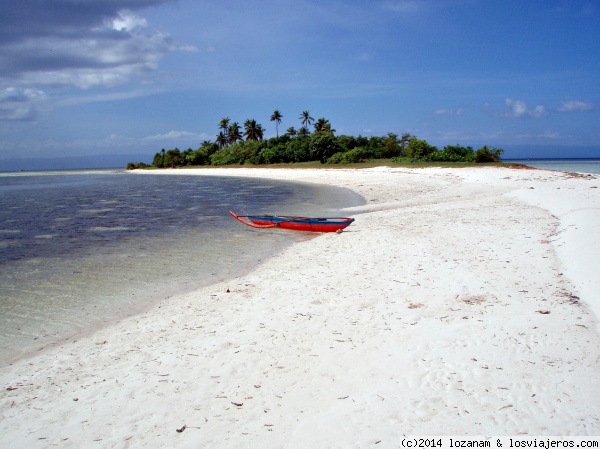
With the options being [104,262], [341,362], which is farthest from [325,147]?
[341,362]

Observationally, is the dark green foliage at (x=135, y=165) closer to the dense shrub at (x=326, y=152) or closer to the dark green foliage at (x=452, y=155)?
the dense shrub at (x=326, y=152)

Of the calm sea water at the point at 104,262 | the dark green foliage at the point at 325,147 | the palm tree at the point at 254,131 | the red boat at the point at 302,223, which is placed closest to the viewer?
the calm sea water at the point at 104,262

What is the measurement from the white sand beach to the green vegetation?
41.7 m

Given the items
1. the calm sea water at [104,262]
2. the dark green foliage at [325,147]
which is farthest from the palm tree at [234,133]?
the calm sea water at [104,262]

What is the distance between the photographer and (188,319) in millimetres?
7320

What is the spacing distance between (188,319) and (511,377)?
5080 millimetres

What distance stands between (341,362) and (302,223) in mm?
11069

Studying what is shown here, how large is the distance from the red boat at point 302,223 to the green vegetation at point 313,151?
3526 centimetres

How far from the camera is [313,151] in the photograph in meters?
70.4

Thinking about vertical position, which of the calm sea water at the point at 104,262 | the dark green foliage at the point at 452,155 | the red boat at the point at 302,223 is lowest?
the calm sea water at the point at 104,262

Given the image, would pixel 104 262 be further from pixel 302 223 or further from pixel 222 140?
pixel 222 140

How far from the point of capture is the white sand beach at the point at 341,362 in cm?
414

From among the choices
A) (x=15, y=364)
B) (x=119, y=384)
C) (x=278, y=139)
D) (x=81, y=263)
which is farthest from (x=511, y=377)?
(x=278, y=139)

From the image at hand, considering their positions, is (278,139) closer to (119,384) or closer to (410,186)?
(410,186)
